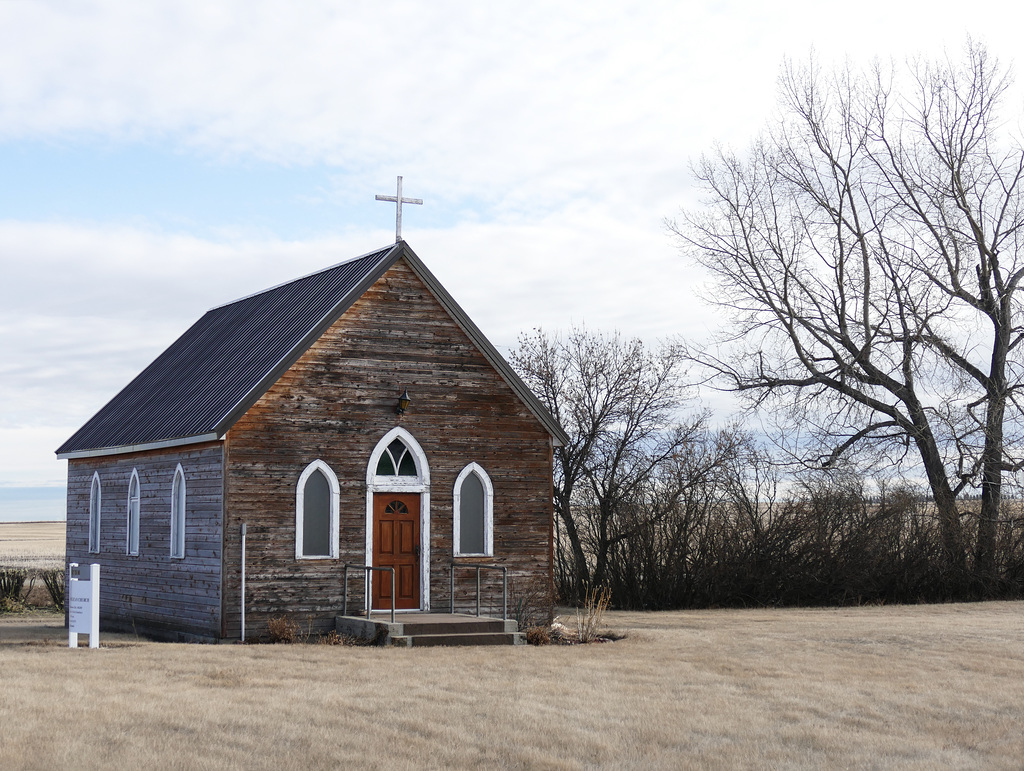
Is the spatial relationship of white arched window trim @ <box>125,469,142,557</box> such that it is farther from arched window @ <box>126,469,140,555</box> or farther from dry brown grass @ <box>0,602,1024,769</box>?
dry brown grass @ <box>0,602,1024,769</box>

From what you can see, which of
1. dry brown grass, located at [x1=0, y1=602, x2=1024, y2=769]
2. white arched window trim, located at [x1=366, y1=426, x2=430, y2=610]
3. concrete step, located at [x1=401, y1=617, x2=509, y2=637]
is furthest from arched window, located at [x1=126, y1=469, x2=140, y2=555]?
concrete step, located at [x1=401, y1=617, x2=509, y2=637]

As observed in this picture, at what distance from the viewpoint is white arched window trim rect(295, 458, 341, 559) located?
21.3 m

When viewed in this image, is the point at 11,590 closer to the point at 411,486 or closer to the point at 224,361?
the point at 224,361

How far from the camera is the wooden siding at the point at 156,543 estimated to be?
21203 mm

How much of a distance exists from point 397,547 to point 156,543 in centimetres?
496

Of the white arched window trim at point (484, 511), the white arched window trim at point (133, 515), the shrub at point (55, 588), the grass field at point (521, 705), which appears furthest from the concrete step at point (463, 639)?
the shrub at point (55, 588)

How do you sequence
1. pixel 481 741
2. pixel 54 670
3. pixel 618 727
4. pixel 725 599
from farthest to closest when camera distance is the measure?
pixel 725 599 → pixel 54 670 → pixel 618 727 → pixel 481 741

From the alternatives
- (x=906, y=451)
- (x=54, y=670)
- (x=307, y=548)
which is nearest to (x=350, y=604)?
(x=307, y=548)

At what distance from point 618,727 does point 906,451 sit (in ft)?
81.5

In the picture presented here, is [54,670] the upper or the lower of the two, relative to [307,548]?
lower

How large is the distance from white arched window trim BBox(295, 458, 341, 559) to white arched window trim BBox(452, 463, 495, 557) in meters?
2.30

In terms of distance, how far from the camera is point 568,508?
35.2m

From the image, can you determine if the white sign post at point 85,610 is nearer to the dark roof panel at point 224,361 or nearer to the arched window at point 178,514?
the arched window at point 178,514

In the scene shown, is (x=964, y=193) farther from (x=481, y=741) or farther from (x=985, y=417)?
(x=481, y=741)
